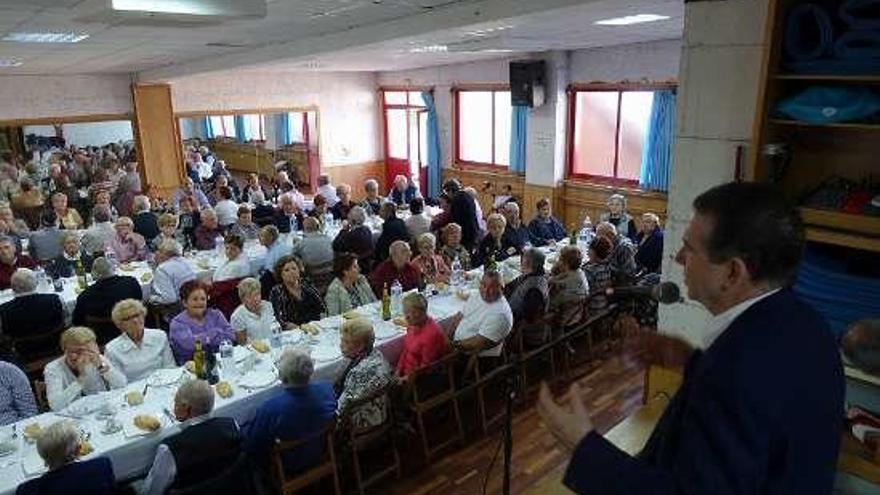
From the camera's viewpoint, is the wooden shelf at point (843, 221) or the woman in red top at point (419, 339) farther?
the woman in red top at point (419, 339)

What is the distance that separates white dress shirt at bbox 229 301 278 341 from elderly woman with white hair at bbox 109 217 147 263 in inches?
120

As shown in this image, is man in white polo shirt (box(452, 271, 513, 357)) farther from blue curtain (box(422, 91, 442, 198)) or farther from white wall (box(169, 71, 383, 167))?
white wall (box(169, 71, 383, 167))

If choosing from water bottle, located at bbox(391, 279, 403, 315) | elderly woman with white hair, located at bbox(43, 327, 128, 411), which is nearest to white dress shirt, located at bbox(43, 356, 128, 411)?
elderly woman with white hair, located at bbox(43, 327, 128, 411)

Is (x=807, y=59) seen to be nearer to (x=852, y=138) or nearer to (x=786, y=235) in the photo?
(x=852, y=138)

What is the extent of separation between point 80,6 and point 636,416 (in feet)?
13.3

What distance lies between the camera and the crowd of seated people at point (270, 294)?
3.46m

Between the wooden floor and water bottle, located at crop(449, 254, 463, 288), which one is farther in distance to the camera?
water bottle, located at crop(449, 254, 463, 288)

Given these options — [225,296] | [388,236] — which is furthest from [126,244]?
[388,236]

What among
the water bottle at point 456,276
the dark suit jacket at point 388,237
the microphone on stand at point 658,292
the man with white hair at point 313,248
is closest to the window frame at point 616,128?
the dark suit jacket at point 388,237

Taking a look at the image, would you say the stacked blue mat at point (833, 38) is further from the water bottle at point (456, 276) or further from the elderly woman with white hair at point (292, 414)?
the water bottle at point (456, 276)

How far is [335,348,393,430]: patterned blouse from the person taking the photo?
3799 millimetres

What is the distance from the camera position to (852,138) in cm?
292

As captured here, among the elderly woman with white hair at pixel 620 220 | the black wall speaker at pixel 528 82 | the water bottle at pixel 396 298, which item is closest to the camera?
the water bottle at pixel 396 298

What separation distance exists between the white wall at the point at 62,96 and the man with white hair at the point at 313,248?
246 inches
